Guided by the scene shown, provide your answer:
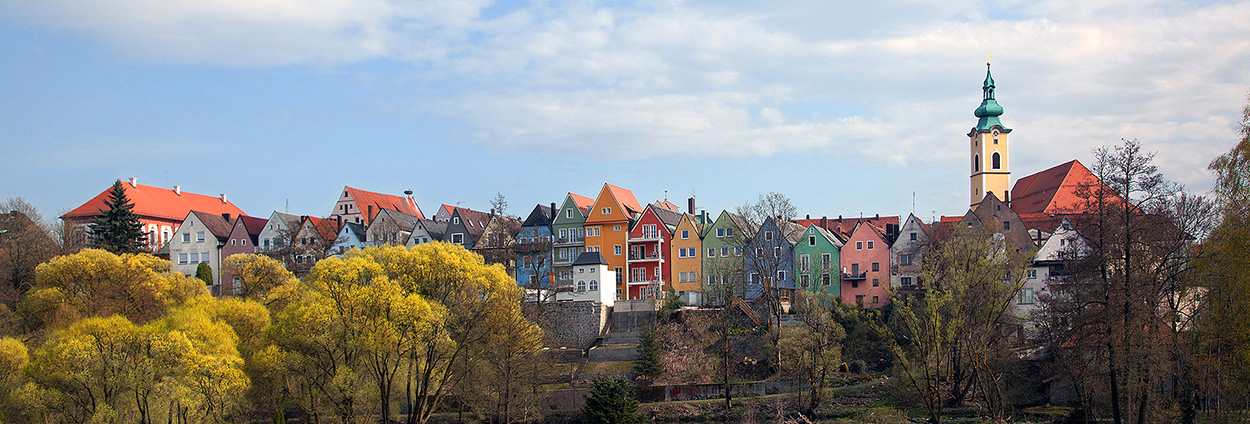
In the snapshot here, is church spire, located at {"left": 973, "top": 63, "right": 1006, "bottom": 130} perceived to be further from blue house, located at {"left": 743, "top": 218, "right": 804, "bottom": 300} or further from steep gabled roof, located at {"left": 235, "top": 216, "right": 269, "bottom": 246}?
steep gabled roof, located at {"left": 235, "top": 216, "right": 269, "bottom": 246}

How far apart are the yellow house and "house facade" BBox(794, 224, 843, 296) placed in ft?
22.8

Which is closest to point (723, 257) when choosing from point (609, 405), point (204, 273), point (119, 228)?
point (609, 405)

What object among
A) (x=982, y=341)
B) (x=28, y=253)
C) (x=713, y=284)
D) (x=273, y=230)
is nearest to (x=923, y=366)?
(x=982, y=341)

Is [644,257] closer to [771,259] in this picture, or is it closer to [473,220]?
[771,259]

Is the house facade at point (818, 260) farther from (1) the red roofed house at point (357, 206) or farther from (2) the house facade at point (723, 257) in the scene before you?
(1) the red roofed house at point (357, 206)

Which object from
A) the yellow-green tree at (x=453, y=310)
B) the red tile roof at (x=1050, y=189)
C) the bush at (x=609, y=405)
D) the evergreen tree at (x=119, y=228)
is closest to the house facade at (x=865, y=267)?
the red tile roof at (x=1050, y=189)

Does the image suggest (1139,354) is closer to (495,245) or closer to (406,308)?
(406,308)

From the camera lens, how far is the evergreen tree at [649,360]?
5166 cm

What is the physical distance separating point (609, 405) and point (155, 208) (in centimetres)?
6265

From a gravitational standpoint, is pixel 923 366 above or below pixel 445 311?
below

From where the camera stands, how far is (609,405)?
45.2 meters

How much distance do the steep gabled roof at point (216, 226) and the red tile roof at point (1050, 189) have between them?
205ft

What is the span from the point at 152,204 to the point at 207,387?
5944 cm

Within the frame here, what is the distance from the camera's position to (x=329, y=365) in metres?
42.6
